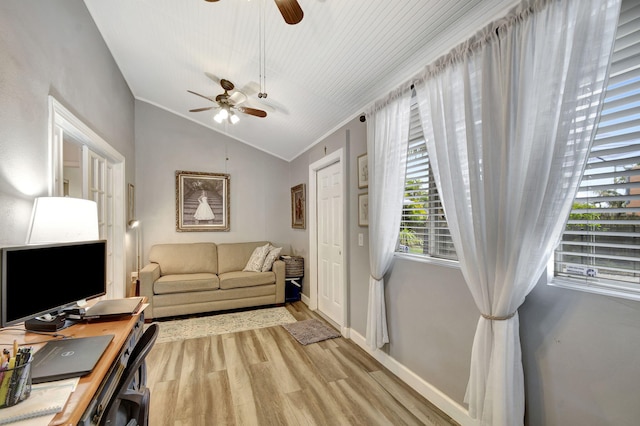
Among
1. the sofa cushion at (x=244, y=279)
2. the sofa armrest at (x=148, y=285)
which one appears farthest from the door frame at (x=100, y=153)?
the sofa cushion at (x=244, y=279)

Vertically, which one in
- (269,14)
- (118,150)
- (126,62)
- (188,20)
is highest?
(126,62)

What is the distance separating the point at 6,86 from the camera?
1.31m

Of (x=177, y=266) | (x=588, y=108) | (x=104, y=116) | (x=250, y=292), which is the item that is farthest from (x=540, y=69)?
(x=177, y=266)

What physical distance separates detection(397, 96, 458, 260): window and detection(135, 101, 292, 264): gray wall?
318 cm

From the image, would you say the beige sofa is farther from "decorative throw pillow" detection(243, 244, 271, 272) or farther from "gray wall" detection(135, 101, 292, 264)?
"gray wall" detection(135, 101, 292, 264)

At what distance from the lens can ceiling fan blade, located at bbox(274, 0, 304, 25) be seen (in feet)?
4.54

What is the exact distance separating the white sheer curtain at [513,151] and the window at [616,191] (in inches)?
4.6

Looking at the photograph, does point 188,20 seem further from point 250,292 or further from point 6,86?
point 250,292

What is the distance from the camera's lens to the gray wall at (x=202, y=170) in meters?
4.41

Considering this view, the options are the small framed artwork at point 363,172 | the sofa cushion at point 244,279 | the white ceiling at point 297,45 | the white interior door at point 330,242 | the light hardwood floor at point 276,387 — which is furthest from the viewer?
the sofa cushion at point 244,279

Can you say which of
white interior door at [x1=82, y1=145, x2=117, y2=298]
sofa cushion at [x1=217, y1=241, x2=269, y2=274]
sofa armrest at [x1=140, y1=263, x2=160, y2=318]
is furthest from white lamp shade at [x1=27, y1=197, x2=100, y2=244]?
sofa cushion at [x1=217, y1=241, x2=269, y2=274]

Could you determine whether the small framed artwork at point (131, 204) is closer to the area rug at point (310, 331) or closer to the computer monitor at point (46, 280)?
the computer monitor at point (46, 280)

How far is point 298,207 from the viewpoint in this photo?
15.2ft

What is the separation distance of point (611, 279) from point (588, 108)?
71cm
